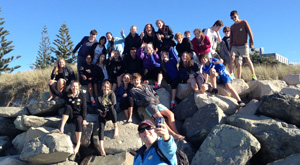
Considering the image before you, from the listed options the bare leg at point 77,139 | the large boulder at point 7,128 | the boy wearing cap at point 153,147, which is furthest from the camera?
the large boulder at point 7,128

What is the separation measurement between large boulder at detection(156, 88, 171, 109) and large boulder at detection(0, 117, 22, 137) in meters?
4.55

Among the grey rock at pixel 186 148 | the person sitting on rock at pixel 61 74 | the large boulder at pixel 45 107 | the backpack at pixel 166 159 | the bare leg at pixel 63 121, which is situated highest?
the person sitting on rock at pixel 61 74

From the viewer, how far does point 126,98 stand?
605 centimetres

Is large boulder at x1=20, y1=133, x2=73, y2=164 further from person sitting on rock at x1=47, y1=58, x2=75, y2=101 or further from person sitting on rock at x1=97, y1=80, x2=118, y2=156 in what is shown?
person sitting on rock at x1=47, y1=58, x2=75, y2=101

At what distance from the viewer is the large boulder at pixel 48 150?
489cm

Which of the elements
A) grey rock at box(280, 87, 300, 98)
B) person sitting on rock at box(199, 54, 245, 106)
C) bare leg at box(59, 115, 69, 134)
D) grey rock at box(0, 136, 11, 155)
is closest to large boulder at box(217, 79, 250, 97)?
person sitting on rock at box(199, 54, 245, 106)

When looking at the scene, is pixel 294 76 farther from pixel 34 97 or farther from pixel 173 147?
pixel 34 97

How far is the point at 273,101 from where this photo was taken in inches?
208

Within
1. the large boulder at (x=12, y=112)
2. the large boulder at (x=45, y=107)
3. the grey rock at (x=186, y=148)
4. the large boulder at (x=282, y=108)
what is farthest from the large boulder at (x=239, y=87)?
the large boulder at (x=12, y=112)

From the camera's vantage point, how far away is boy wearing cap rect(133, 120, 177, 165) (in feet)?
6.80

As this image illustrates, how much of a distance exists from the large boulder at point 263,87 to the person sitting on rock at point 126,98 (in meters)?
3.60

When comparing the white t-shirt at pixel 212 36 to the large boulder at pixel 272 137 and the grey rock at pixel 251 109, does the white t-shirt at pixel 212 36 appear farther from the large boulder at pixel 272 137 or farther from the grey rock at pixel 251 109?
the large boulder at pixel 272 137

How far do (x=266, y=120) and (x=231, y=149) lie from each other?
4.33 ft

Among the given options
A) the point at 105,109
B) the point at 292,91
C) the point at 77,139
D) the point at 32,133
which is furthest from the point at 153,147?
the point at 292,91
